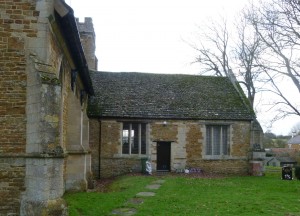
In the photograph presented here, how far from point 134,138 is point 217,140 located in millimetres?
5517

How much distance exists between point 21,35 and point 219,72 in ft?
107

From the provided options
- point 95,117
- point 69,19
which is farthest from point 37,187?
point 95,117

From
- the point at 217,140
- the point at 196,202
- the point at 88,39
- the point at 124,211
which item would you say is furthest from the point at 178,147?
the point at 124,211

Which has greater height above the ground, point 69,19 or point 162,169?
point 69,19

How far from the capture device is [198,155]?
2478cm

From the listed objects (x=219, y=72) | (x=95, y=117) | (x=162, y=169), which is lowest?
(x=162, y=169)

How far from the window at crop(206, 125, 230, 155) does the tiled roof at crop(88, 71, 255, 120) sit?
875 millimetres

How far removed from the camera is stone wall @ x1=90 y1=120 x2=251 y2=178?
24.0 meters

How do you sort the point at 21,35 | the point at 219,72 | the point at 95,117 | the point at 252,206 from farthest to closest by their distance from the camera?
1. the point at 219,72
2. the point at 95,117
3. the point at 252,206
4. the point at 21,35

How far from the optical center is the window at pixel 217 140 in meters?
25.3

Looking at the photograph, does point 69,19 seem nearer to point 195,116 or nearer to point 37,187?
point 37,187

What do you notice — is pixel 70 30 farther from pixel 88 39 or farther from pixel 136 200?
pixel 88 39

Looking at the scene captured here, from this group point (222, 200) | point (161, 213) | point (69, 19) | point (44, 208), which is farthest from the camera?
point (222, 200)

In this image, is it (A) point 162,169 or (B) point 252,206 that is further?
(A) point 162,169
